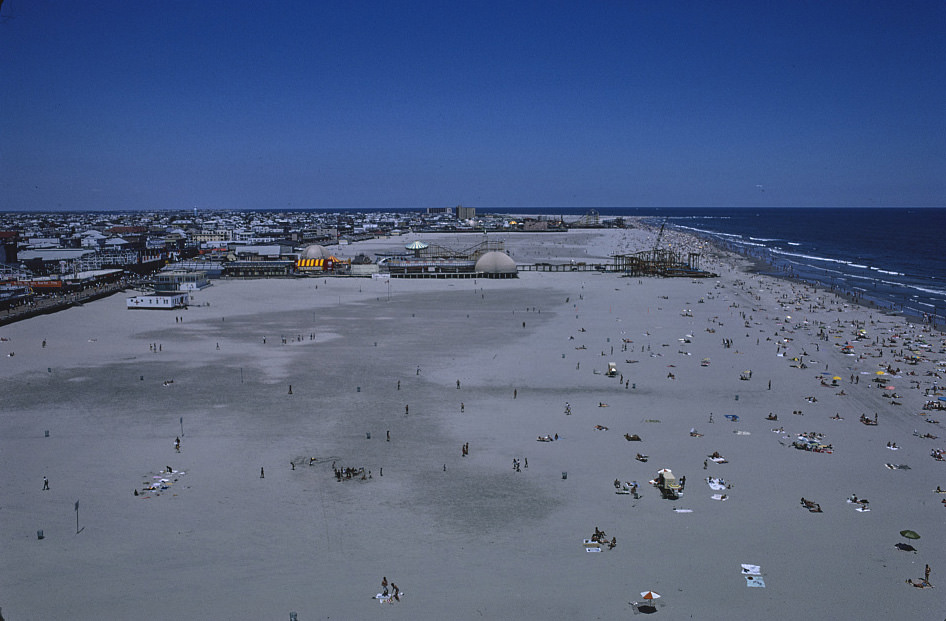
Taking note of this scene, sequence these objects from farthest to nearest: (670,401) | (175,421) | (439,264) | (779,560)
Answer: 1. (439,264)
2. (670,401)
3. (175,421)
4. (779,560)

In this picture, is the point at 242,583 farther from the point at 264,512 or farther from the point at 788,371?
the point at 788,371

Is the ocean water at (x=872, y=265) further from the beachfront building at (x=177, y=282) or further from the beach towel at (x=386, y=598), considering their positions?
the beachfront building at (x=177, y=282)

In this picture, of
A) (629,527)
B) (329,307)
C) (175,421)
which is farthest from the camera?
(329,307)

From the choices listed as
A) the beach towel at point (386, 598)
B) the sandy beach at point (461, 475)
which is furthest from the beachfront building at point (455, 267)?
the beach towel at point (386, 598)

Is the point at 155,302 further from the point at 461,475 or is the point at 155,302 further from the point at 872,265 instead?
the point at 872,265

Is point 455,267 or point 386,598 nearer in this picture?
point 386,598

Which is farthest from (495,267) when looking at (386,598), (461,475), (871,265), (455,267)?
(386,598)

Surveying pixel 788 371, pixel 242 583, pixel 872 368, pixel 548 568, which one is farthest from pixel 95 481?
pixel 872 368

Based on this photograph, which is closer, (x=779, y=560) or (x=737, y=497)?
(x=779, y=560)
